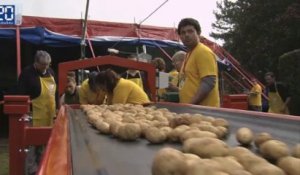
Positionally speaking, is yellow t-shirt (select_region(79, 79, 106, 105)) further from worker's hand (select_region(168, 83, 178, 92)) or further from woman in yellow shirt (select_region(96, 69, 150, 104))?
worker's hand (select_region(168, 83, 178, 92))

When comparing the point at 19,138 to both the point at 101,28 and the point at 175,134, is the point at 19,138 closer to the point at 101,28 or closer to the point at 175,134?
the point at 175,134

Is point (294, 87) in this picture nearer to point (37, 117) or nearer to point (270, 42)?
point (37, 117)

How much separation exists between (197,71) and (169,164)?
272 centimetres

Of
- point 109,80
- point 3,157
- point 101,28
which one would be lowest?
point 3,157

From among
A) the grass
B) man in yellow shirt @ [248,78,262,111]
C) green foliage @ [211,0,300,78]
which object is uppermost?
green foliage @ [211,0,300,78]

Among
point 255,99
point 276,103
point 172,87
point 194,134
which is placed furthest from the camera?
point 255,99

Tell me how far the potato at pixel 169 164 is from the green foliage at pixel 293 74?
1024 cm

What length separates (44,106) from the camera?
17.6 feet

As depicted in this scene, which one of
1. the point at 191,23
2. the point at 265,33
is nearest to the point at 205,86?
the point at 191,23

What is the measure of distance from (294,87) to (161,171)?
34.9 feet

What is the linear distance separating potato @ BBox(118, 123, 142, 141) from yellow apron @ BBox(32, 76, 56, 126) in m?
3.69

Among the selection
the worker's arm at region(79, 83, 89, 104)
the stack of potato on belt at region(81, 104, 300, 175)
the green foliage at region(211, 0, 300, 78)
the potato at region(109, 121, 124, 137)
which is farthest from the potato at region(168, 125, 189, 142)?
the green foliage at region(211, 0, 300, 78)

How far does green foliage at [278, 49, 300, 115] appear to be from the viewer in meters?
11.1

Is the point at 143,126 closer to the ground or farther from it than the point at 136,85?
Result: closer to the ground
